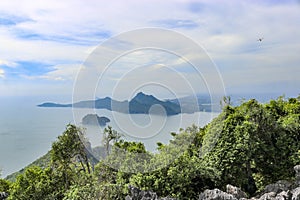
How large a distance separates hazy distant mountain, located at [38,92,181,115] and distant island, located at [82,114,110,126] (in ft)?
1.64

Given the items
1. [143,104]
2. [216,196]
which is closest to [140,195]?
[216,196]

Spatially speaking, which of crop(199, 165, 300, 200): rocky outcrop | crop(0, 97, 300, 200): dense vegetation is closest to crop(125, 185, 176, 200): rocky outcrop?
crop(0, 97, 300, 200): dense vegetation

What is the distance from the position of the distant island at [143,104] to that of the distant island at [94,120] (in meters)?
0.50

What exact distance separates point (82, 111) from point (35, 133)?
46.3ft

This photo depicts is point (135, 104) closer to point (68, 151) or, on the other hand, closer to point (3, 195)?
point (68, 151)

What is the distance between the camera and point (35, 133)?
23016mm

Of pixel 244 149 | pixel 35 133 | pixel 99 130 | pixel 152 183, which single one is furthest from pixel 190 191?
pixel 35 133

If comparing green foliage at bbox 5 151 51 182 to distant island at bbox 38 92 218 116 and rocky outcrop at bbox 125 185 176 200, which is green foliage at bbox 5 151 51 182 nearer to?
rocky outcrop at bbox 125 185 176 200

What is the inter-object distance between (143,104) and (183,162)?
399 cm

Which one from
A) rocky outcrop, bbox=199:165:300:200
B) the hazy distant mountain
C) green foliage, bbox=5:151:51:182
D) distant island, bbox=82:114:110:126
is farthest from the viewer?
green foliage, bbox=5:151:51:182

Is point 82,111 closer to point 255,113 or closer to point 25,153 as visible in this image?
point 255,113

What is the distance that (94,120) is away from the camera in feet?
35.2

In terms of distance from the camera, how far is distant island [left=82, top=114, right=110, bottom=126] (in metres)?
10.5

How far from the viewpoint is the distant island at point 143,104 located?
9.70 metres
